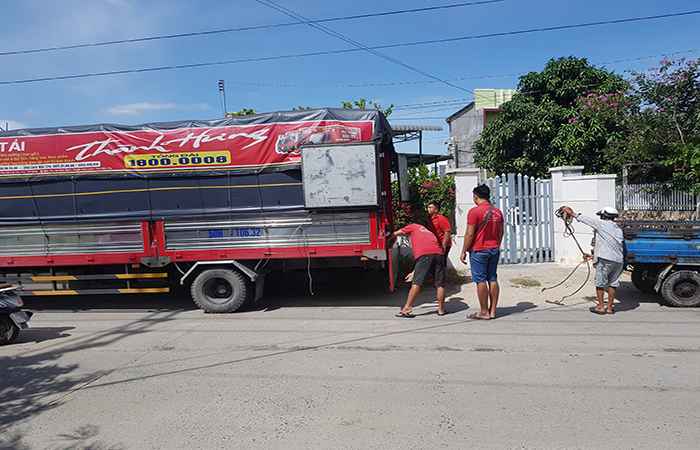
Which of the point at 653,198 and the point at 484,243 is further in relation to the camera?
the point at 653,198

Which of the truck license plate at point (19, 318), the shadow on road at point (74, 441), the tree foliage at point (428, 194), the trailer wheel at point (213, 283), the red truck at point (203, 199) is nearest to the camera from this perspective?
the shadow on road at point (74, 441)

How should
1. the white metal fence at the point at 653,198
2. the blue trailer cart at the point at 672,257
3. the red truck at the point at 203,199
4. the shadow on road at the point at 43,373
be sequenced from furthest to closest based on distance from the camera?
1. the white metal fence at the point at 653,198
2. the red truck at the point at 203,199
3. the blue trailer cart at the point at 672,257
4. the shadow on road at the point at 43,373

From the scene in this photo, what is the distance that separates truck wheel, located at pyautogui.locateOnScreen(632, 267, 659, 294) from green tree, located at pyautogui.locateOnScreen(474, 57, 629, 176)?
322 inches

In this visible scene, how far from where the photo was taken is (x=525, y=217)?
33.3 ft

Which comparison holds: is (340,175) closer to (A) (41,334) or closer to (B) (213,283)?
(B) (213,283)

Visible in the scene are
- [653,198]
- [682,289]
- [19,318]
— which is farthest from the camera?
[653,198]

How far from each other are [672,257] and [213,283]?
6.63 metres

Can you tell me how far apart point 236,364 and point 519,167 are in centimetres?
1520

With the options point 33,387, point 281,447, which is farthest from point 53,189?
point 281,447

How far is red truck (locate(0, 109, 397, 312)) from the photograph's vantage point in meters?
7.29

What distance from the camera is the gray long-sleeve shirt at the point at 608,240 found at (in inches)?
269

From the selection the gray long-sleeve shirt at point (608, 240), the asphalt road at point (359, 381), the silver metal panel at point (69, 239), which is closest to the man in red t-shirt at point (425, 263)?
the asphalt road at point (359, 381)

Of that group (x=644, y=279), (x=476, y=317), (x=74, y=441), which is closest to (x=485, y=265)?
(x=476, y=317)

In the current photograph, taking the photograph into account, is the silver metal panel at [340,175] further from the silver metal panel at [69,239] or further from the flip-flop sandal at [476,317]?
the silver metal panel at [69,239]
